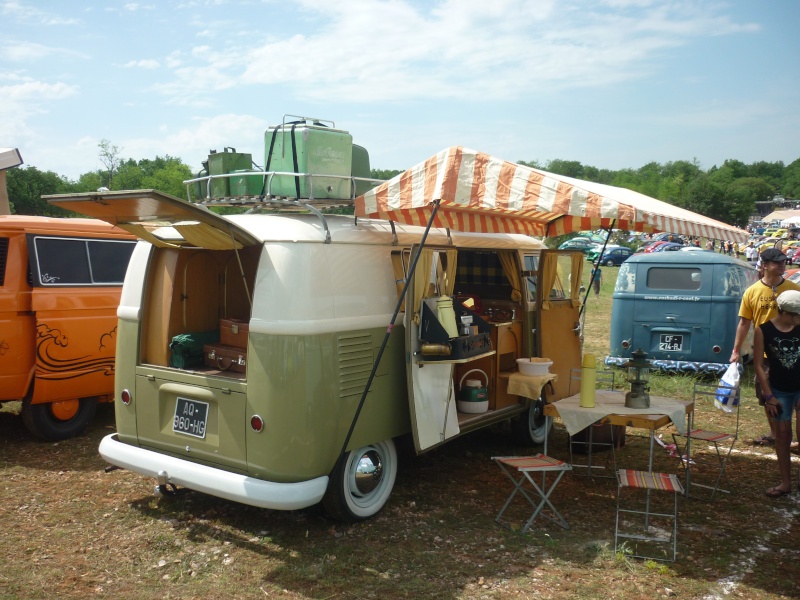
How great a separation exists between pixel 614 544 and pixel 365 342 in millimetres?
2153

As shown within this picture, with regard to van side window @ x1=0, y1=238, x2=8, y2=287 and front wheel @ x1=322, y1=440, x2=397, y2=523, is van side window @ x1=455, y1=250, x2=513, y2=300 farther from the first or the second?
van side window @ x1=0, y1=238, x2=8, y2=287

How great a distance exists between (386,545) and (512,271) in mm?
2996

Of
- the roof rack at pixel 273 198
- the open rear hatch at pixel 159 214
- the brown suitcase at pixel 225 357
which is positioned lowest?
the brown suitcase at pixel 225 357

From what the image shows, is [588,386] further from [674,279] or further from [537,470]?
[674,279]

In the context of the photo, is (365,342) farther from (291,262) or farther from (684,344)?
(684,344)

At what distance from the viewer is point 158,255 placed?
5.25 meters

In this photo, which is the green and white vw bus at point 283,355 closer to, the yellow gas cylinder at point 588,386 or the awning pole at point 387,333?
the awning pole at point 387,333

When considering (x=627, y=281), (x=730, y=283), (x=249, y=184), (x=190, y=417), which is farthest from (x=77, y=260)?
(x=730, y=283)

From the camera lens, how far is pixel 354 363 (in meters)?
4.68

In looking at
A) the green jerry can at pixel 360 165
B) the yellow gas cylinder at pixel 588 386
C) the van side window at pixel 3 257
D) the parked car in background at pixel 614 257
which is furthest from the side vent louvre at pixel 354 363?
the parked car in background at pixel 614 257

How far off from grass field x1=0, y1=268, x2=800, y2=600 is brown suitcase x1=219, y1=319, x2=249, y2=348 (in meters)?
1.25

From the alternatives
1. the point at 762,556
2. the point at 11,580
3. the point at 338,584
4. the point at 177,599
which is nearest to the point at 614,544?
the point at 762,556

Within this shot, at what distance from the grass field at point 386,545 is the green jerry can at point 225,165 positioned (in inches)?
96.0

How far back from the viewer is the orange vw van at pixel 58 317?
21.3 feet
